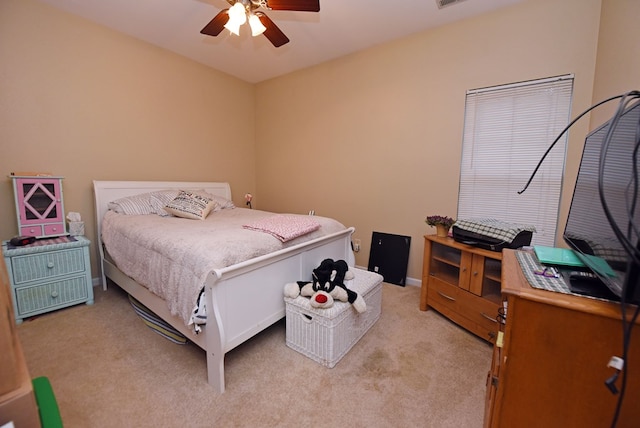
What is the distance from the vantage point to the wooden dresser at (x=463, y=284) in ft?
6.25

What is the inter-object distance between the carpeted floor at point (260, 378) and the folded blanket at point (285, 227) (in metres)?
A: 0.77

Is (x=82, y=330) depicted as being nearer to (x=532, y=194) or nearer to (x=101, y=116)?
(x=101, y=116)

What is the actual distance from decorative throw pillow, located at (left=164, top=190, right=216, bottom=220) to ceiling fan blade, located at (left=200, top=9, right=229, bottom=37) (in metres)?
1.52

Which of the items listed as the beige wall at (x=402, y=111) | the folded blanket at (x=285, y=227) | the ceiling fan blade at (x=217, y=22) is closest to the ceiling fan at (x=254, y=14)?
the ceiling fan blade at (x=217, y=22)

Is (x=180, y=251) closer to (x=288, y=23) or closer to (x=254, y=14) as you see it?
(x=254, y=14)

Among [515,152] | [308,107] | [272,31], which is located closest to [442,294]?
[515,152]

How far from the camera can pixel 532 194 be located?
2.33 m

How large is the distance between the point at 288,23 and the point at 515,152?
7.96 ft

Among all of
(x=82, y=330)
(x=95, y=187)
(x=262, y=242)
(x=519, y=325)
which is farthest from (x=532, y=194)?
(x=95, y=187)

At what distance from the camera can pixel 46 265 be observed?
2168mm

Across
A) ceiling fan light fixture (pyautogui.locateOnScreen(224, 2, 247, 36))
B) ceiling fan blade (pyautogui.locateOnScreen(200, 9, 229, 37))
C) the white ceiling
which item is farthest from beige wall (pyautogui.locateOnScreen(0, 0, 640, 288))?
ceiling fan light fixture (pyautogui.locateOnScreen(224, 2, 247, 36))

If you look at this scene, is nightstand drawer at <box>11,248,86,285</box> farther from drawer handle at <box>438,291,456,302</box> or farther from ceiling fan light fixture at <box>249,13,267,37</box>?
drawer handle at <box>438,291,456,302</box>

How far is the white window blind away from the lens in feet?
7.27

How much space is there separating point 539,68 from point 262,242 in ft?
8.61
